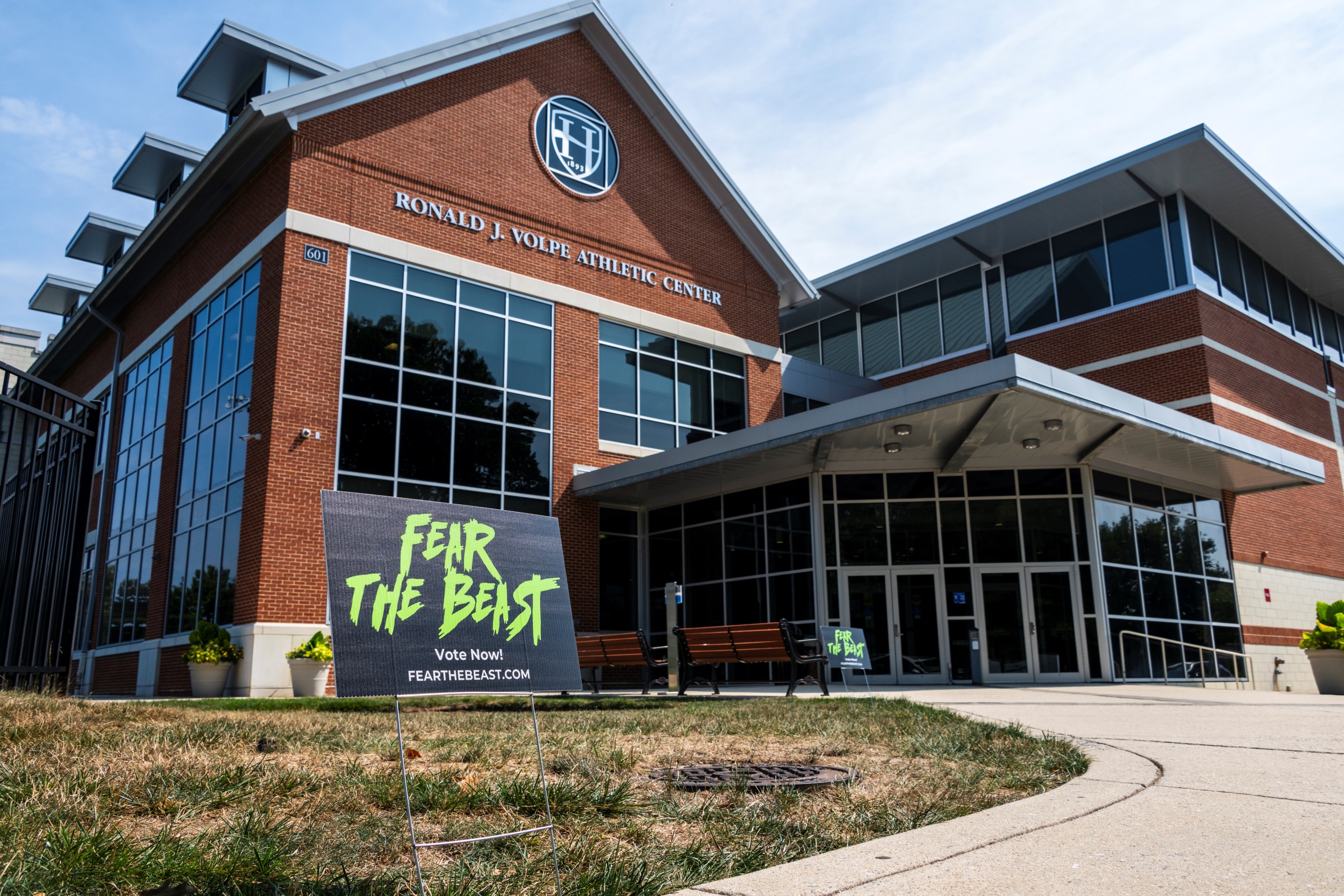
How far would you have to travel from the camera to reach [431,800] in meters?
4.16

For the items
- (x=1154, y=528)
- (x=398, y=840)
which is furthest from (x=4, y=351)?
(x=398, y=840)

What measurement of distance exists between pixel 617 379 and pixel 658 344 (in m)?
1.60

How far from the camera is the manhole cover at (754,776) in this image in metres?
4.89

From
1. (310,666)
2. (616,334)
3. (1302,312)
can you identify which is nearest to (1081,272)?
(1302,312)

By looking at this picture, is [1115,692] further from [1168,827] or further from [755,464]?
[1168,827]

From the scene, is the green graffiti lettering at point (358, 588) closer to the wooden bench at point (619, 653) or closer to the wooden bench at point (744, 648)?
the wooden bench at point (744, 648)

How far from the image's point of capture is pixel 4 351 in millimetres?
55562

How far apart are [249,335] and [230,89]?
10611mm

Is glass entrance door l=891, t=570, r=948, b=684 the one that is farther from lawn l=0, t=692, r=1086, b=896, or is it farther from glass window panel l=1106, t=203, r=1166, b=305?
lawn l=0, t=692, r=1086, b=896

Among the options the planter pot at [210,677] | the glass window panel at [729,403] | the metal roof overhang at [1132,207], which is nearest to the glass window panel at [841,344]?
the metal roof overhang at [1132,207]

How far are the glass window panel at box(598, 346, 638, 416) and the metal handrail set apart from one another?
11.1m

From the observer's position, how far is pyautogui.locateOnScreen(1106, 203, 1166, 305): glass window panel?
2306 centimetres

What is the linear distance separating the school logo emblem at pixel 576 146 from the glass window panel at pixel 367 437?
23.3 ft

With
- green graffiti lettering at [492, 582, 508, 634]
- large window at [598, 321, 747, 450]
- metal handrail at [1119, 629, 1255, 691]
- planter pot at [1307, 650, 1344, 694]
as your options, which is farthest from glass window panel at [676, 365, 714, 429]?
green graffiti lettering at [492, 582, 508, 634]
